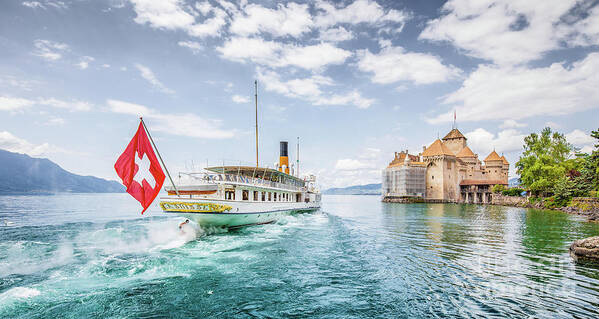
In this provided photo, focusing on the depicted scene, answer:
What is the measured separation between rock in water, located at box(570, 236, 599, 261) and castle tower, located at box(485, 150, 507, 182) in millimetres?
98982

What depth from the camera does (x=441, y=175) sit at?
94.7 meters

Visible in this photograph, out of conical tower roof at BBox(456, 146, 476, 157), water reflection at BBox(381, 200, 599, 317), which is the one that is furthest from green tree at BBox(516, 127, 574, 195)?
water reflection at BBox(381, 200, 599, 317)

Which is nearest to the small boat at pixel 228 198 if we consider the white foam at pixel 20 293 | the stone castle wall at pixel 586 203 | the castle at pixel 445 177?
the white foam at pixel 20 293

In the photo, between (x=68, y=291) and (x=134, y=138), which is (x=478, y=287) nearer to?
(x=68, y=291)

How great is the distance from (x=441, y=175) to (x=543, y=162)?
34.1 meters

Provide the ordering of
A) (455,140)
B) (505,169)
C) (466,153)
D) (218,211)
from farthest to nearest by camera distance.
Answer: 1. (455,140)
2. (466,153)
3. (505,169)
4. (218,211)

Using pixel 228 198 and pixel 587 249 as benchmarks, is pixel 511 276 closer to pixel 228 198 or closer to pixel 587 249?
pixel 587 249

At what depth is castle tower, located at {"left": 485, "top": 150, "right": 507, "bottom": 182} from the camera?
324ft

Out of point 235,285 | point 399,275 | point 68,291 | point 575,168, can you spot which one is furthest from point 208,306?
point 575,168

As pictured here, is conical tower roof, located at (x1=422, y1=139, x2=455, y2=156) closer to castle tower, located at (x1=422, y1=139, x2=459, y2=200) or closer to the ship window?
castle tower, located at (x1=422, y1=139, x2=459, y2=200)

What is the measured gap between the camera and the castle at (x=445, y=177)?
3728 inches

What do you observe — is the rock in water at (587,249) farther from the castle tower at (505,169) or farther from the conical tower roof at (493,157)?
the conical tower roof at (493,157)

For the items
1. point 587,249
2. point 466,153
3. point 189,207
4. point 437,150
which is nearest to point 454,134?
point 466,153

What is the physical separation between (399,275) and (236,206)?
511 inches
